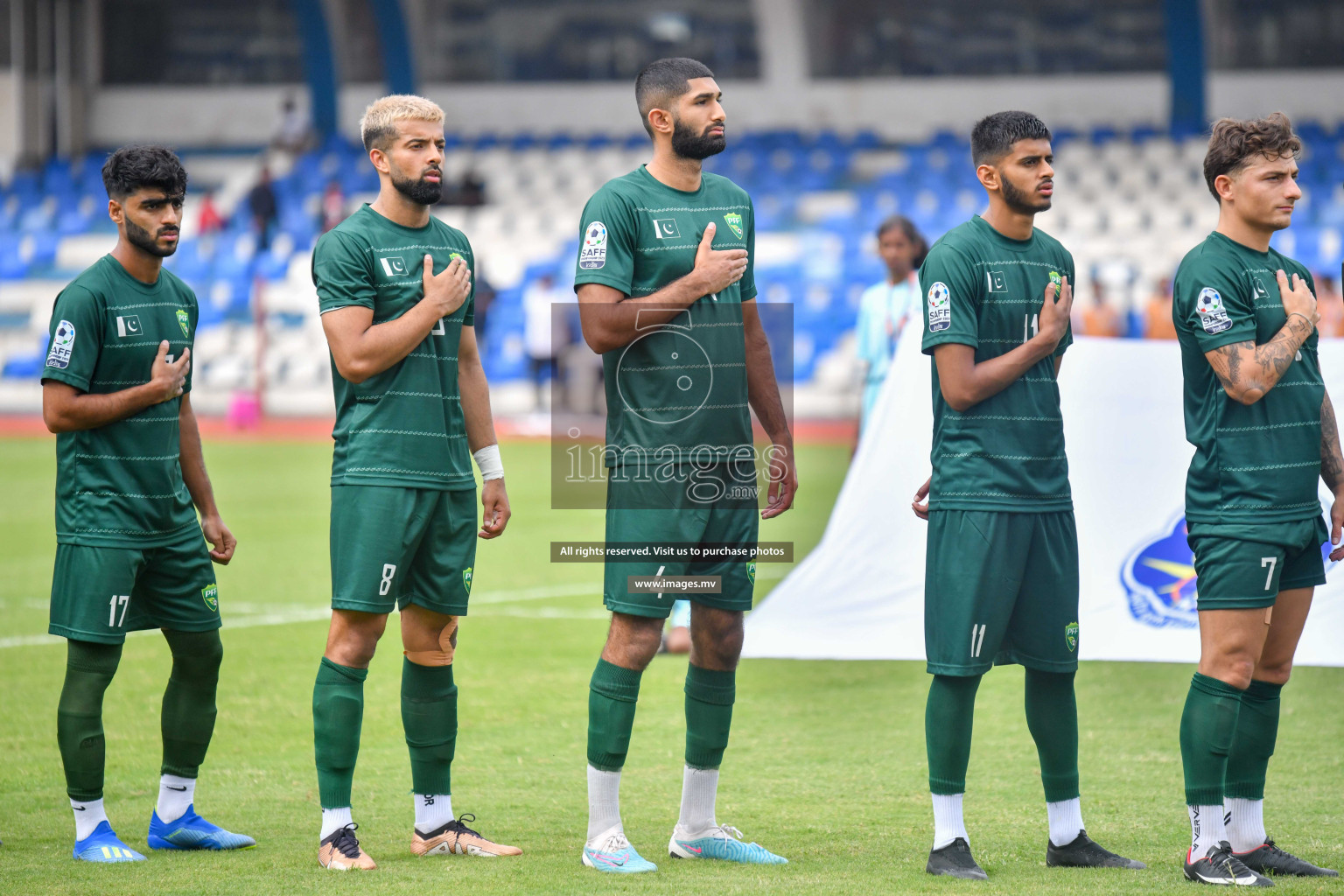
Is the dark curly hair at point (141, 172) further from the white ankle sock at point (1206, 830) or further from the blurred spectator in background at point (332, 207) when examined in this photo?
the blurred spectator in background at point (332, 207)

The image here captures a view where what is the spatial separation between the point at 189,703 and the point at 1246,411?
3335 mm

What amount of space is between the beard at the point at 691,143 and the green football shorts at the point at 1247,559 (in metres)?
1.82

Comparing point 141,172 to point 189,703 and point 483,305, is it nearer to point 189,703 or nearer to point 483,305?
point 189,703

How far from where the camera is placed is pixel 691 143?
4531 mm

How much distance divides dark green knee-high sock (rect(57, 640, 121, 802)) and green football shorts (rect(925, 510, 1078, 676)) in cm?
251

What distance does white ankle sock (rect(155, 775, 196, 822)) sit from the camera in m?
4.73

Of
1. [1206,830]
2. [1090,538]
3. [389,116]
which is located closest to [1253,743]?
[1206,830]

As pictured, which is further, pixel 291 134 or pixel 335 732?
pixel 291 134

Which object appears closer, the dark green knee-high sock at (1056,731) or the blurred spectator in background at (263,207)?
the dark green knee-high sock at (1056,731)

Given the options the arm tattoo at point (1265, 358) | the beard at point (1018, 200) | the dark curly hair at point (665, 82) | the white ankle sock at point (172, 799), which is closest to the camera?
the arm tattoo at point (1265, 358)

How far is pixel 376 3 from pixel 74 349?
2760 cm

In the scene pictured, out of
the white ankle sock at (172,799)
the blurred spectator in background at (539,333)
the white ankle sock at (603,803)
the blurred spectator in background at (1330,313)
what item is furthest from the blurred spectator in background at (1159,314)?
the white ankle sock at (172,799)

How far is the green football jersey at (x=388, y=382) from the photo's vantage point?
14.6 feet

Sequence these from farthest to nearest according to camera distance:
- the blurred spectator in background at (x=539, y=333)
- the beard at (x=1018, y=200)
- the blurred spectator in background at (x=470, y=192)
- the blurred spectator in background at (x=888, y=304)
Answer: the blurred spectator in background at (x=470, y=192)
the blurred spectator in background at (x=539, y=333)
the blurred spectator in background at (x=888, y=304)
the beard at (x=1018, y=200)
